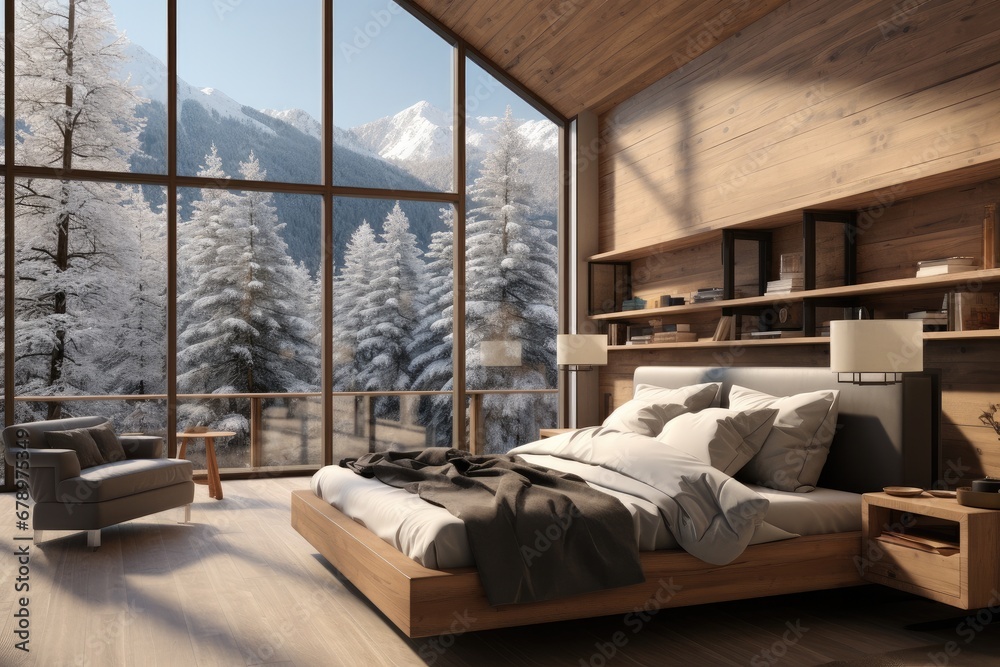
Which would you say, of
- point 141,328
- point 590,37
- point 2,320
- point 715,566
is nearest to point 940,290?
point 715,566

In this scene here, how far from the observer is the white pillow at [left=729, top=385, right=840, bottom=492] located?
4.02m

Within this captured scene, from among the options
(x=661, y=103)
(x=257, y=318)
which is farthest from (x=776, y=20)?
(x=257, y=318)

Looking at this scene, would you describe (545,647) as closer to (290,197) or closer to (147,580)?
(147,580)

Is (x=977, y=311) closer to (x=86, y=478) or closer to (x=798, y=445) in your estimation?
(x=798, y=445)

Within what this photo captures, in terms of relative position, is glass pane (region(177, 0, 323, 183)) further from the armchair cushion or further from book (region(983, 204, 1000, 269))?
book (region(983, 204, 1000, 269))

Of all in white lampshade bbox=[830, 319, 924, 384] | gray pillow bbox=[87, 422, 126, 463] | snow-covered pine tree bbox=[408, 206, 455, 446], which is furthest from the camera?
snow-covered pine tree bbox=[408, 206, 455, 446]

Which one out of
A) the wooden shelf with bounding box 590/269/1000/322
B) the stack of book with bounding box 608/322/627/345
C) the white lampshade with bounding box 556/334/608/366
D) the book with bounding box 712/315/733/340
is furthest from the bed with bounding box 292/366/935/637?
the stack of book with bounding box 608/322/627/345

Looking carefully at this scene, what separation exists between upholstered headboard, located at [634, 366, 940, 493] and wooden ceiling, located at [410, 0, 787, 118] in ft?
8.54

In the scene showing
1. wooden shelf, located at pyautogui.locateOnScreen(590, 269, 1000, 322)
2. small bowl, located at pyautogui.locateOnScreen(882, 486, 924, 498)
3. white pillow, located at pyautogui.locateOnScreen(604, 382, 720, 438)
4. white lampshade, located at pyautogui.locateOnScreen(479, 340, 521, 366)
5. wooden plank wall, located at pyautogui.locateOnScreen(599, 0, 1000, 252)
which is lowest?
small bowl, located at pyautogui.locateOnScreen(882, 486, 924, 498)

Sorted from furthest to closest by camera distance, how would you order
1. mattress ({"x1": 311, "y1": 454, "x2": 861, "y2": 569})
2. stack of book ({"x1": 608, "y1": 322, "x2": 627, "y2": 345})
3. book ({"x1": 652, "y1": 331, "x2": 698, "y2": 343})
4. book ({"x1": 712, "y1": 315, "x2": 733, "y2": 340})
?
1. stack of book ({"x1": 608, "y1": 322, "x2": 627, "y2": 345})
2. book ({"x1": 652, "y1": 331, "x2": 698, "y2": 343})
3. book ({"x1": 712, "y1": 315, "x2": 733, "y2": 340})
4. mattress ({"x1": 311, "y1": 454, "x2": 861, "y2": 569})

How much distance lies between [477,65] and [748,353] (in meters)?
3.82

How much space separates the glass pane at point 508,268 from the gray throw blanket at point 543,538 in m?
4.09

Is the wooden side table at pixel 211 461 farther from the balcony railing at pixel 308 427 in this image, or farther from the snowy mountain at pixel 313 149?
the snowy mountain at pixel 313 149

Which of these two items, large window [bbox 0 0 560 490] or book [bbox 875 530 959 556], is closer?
book [bbox 875 530 959 556]
